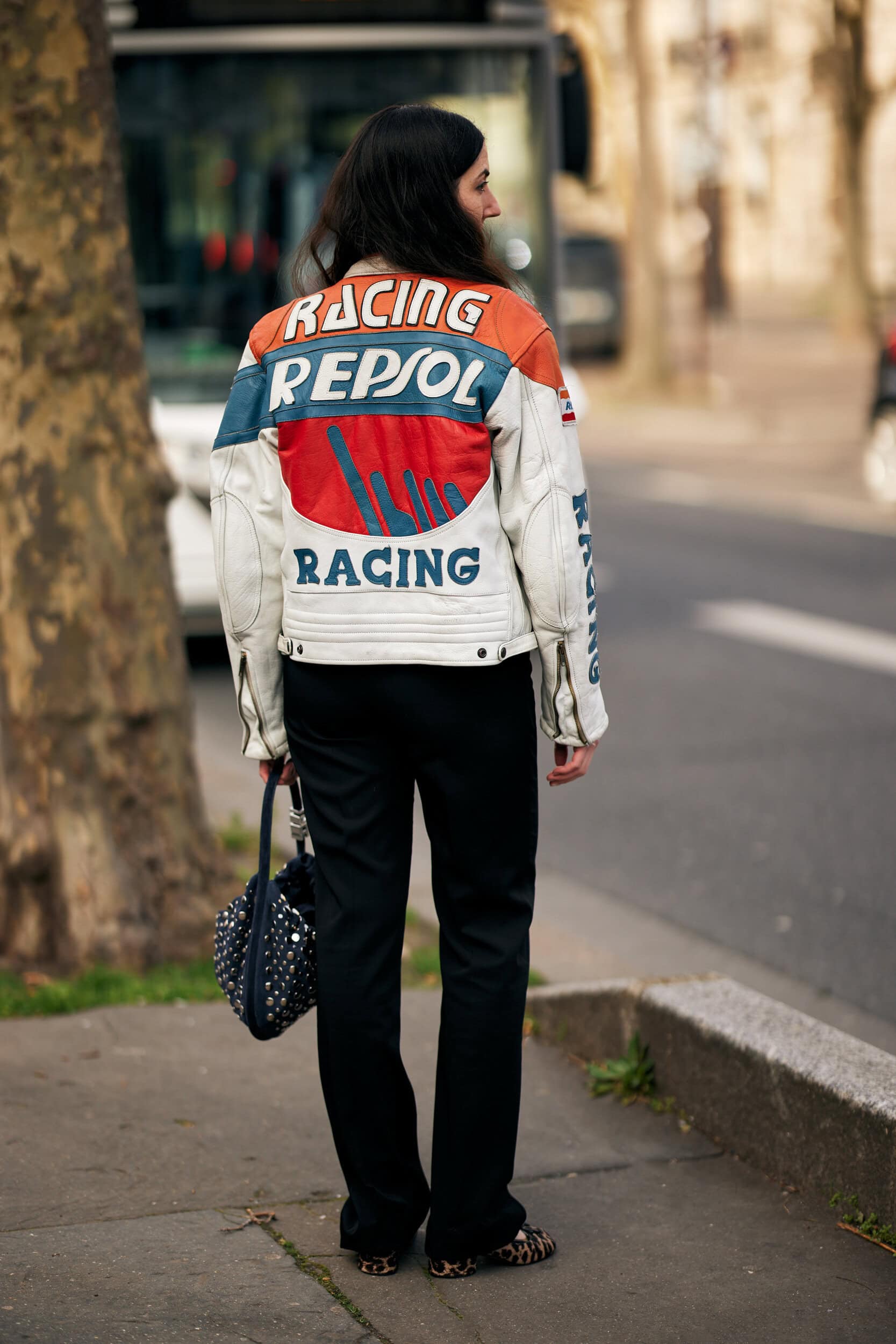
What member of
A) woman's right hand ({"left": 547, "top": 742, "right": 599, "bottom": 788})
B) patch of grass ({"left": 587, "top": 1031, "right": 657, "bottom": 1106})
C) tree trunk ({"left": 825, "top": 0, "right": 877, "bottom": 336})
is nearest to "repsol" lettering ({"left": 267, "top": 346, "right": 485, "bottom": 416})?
woman's right hand ({"left": 547, "top": 742, "right": 599, "bottom": 788})

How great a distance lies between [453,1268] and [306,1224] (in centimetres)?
34

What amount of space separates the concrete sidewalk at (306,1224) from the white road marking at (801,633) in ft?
16.5

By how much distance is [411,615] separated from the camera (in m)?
2.74

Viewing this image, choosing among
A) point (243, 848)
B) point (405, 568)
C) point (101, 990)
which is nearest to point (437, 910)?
point (405, 568)

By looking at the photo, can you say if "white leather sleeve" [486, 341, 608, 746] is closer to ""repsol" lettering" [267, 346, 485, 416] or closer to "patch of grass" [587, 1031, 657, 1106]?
""repsol" lettering" [267, 346, 485, 416]

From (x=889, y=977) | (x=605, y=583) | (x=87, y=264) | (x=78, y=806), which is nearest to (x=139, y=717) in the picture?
(x=78, y=806)

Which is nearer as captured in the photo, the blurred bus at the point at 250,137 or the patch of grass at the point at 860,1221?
the patch of grass at the point at 860,1221

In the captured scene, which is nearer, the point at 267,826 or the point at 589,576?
the point at 589,576

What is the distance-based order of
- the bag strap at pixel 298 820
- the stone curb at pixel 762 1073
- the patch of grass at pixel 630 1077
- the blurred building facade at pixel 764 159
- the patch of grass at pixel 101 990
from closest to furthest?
the bag strap at pixel 298 820, the stone curb at pixel 762 1073, the patch of grass at pixel 630 1077, the patch of grass at pixel 101 990, the blurred building facade at pixel 764 159

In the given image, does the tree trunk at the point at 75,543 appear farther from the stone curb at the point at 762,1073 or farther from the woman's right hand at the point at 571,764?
the woman's right hand at the point at 571,764

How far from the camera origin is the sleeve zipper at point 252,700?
2.94 metres

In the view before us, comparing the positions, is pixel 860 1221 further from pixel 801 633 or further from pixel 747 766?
pixel 801 633

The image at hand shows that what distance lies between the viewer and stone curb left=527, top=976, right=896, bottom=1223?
10.4ft

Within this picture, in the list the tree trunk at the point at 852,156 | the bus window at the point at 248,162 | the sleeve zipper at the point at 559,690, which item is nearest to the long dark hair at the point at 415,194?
the sleeve zipper at the point at 559,690
